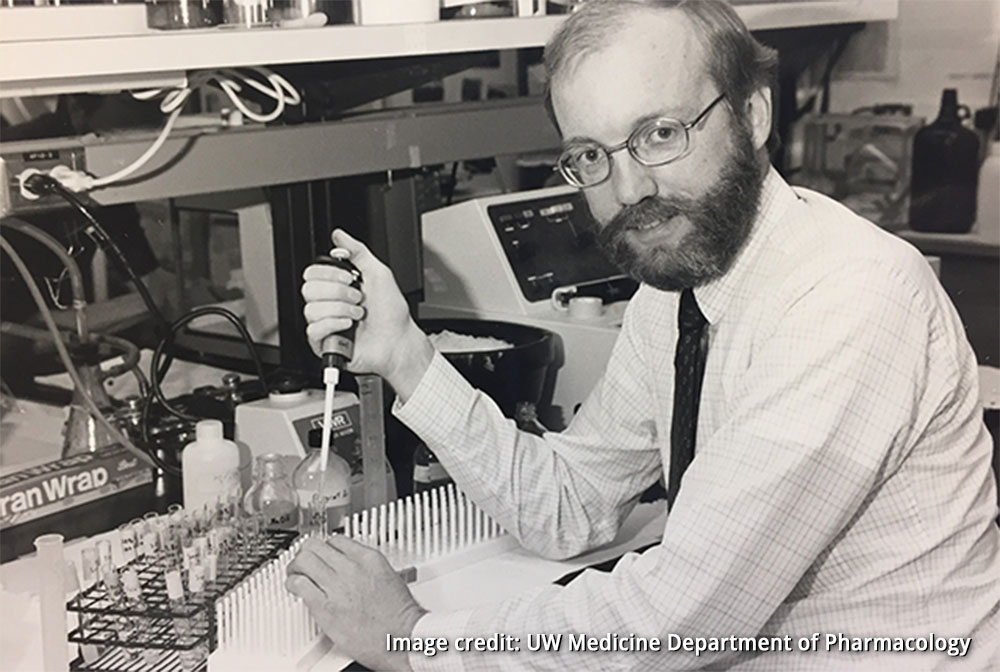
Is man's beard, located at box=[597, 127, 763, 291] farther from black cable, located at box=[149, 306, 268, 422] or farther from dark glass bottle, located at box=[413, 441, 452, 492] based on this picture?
black cable, located at box=[149, 306, 268, 422]

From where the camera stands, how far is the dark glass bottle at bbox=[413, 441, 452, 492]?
164cm

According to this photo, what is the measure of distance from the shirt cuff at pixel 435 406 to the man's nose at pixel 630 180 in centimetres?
32

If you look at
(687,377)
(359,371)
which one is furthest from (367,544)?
(687,377)

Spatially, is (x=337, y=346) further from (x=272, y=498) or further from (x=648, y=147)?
(x=648, y=147)

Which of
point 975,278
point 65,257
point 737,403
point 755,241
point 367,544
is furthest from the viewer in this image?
point 975,278

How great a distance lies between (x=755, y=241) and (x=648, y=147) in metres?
0.16

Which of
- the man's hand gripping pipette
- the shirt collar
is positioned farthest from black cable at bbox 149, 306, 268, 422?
the shirt collar

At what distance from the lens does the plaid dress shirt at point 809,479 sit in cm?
112

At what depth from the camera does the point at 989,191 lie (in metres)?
2.49

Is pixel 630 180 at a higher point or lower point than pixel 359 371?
higher

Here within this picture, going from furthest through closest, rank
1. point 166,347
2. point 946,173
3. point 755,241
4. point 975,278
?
1. point 946,173
2. point 975,278
3. point 166,347
4. point 755,241

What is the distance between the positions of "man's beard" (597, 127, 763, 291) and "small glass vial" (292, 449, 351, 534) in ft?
1.41

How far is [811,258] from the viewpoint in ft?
4.11

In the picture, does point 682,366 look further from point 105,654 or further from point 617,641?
point 105,654
